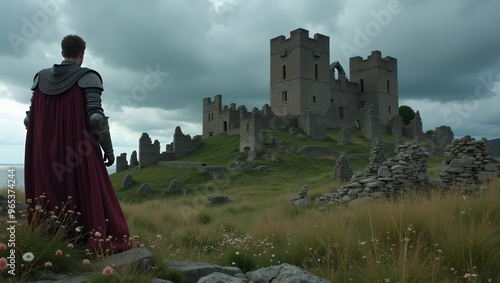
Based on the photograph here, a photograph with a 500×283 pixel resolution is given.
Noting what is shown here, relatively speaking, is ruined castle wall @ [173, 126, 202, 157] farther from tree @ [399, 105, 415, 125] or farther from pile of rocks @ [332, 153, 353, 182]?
tree @ [399, 105, 415, 125]

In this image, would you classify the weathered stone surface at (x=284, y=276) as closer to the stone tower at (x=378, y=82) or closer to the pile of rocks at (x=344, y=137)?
the pile of rocks at (x=344, y=137)

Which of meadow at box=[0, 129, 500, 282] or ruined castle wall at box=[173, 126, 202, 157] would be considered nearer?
meadow at box=[0, 129, 500, 282]

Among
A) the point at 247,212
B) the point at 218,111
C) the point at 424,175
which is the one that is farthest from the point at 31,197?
the point at 218,111

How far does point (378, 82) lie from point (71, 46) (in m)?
58.1

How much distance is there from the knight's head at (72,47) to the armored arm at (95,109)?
1.18 feet

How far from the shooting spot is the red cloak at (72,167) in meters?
4.49

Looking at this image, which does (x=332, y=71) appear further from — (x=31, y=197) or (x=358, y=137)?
(x=31, y=197)

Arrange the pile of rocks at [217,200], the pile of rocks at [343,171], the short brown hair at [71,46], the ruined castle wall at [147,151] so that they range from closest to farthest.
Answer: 1. the short brown hair at [71,46]
2. the pile of rocks at [217,200]
3. the pile of rocks at [343,171]
4. the ruined castle wall at [147,151]

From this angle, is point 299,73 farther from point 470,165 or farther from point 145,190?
point 470,165

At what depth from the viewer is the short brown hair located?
474 centimetres

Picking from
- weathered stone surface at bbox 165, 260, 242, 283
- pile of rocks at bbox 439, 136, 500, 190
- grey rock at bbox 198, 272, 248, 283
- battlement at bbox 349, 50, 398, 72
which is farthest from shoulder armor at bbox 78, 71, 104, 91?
battlement at bbox 349, 50, 398, 72

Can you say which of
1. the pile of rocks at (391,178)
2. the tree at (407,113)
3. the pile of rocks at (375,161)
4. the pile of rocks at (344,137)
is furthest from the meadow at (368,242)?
the tree at (407,113)

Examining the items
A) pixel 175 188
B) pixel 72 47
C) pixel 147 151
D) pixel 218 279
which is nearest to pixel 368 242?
pixel 218 279

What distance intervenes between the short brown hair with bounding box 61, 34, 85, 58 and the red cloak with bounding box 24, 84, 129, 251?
1.43ft
